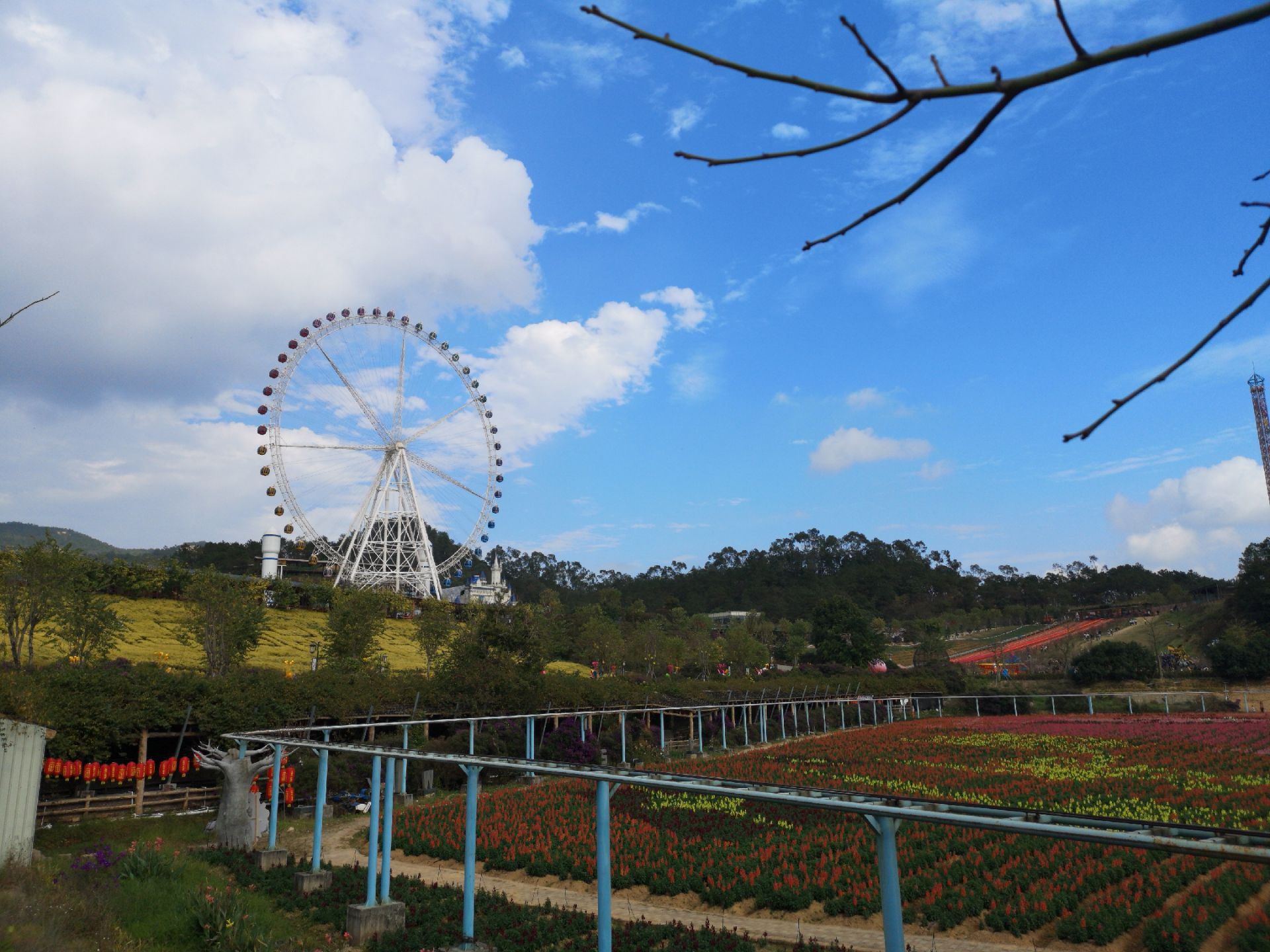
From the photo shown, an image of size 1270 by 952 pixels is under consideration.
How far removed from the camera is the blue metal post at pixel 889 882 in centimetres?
471

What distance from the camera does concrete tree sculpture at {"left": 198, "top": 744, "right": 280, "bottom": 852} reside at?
15008 mm

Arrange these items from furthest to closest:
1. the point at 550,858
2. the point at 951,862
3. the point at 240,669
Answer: the point at 240,669
the point at 550,858
the point at 951,862

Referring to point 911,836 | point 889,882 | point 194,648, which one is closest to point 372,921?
point 889,882

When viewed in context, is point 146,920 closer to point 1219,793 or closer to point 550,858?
point 550,858

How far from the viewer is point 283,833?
17766 mm

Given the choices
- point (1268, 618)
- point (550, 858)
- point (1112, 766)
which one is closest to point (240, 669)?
point (550, 858)

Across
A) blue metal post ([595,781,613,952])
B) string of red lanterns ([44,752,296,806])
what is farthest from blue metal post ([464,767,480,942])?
string of red lanterns ([44,752,296,806])

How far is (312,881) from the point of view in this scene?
38.9ft

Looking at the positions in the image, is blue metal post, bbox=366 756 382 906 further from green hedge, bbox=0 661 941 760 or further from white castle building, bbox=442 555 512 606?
white castle building, bbox=442 555 512 606

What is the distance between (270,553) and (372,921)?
2238 inches

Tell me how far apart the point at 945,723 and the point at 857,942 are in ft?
117

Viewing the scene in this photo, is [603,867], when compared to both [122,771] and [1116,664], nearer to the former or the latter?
[122,771]

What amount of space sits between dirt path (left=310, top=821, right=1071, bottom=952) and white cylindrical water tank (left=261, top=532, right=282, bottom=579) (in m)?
48.6

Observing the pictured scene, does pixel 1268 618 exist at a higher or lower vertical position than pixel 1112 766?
higher
